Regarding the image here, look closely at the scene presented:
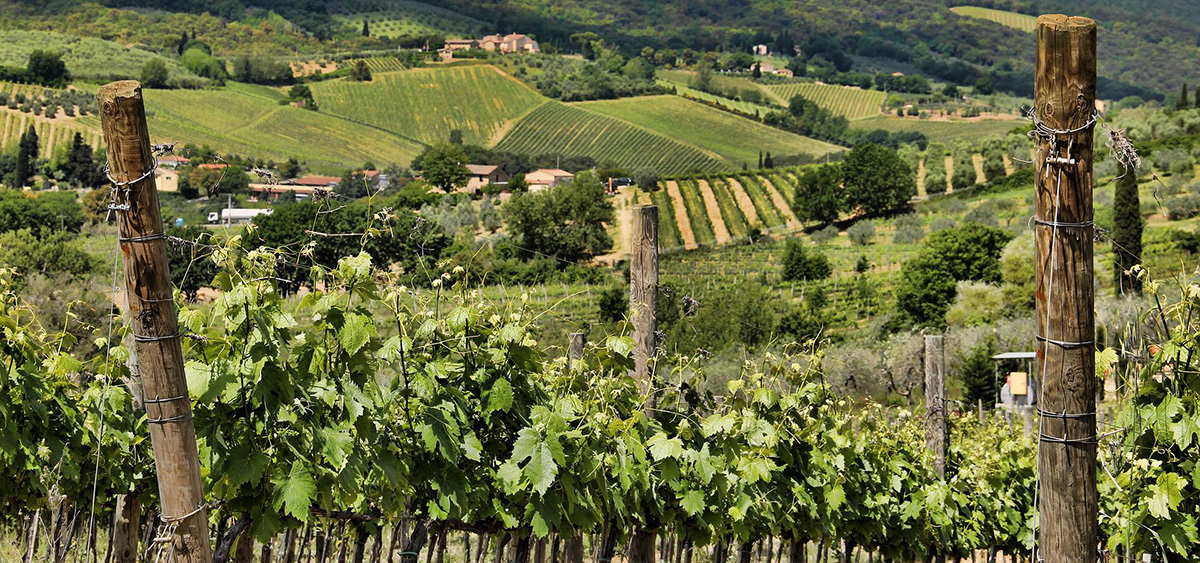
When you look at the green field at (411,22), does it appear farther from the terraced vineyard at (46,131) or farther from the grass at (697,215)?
the grass at (697,215)

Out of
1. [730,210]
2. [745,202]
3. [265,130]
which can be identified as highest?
[265,130]

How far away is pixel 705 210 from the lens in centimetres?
6341

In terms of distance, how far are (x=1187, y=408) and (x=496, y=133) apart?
327ft

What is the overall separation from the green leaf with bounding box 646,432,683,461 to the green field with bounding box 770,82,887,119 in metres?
124

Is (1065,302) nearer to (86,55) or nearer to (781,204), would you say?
(781,204)

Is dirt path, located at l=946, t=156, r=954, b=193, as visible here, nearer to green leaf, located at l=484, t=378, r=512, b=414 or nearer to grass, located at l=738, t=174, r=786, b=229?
grass, located at l=738, t=174, r=786, b=229

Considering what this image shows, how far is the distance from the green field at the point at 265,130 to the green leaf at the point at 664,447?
268ft

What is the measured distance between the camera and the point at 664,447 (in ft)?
13.7

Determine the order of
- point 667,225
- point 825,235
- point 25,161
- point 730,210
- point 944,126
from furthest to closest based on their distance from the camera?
point 944,126 < point 25,161 < point 730,210 < point 667,225 < point 825,235

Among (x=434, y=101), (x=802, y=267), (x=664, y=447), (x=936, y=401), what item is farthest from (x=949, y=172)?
(x=664, y=447)

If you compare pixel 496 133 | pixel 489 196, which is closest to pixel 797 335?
pixel 489 196

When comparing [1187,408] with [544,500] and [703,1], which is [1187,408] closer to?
[544,500]

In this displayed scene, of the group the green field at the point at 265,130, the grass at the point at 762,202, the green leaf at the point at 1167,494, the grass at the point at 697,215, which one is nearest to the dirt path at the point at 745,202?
the grass at the point at 762,202

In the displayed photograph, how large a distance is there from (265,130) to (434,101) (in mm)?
19733
